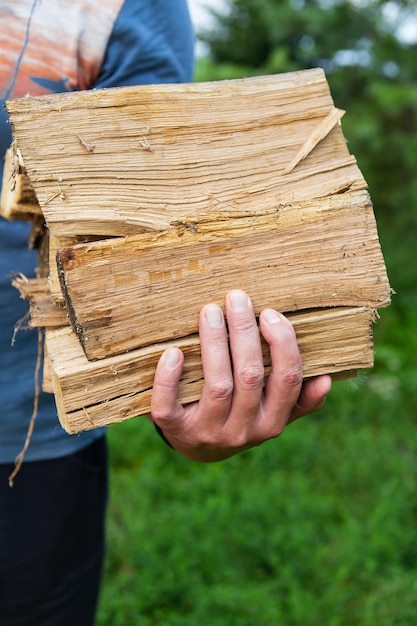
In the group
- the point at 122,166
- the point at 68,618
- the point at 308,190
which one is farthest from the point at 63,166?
the point at 68,618

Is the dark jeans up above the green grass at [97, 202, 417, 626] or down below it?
above

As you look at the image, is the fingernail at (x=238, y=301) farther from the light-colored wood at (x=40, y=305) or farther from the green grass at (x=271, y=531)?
the green grass at (x=271, y=531)

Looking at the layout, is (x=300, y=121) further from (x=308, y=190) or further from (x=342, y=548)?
(x=342, y=548)

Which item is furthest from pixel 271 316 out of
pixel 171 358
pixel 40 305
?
pixel 40 305

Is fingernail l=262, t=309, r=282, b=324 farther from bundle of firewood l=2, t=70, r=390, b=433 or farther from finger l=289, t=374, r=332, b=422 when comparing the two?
finger l=289, t=374, r=332, b=422

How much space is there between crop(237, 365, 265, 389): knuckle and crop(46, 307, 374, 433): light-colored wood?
0.21 ft

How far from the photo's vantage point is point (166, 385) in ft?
4.02

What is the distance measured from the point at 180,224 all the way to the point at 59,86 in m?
0.39

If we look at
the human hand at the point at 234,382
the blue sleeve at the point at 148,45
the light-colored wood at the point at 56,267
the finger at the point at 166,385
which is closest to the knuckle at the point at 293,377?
the human hand at the point at 234,382

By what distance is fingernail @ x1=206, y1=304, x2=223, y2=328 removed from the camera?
123cm

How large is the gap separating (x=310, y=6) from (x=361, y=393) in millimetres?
2384

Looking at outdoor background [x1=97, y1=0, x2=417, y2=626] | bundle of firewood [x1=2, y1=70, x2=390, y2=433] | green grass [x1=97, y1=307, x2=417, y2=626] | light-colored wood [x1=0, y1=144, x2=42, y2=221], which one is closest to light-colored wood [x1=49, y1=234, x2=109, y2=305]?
bundle of firewood [x1=2, y1=70, x2=390, y2=433]

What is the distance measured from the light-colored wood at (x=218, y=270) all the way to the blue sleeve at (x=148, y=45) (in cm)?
42

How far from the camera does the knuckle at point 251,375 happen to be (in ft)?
4.13
